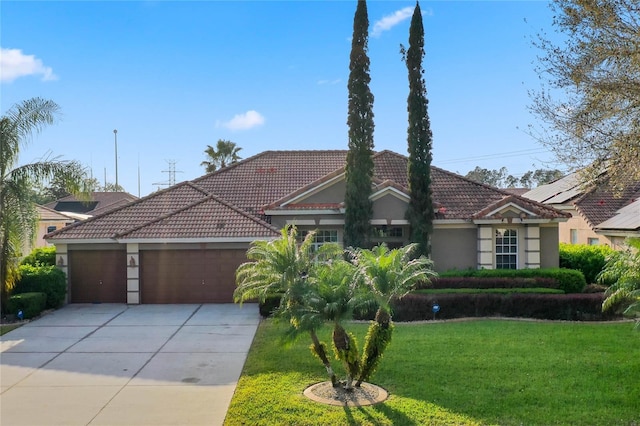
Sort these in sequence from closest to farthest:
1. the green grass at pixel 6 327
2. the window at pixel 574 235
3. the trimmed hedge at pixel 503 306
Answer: the green grass at pixel 6 327, the trimmed hedge at pixel 503 306, the window at pixel 574 235

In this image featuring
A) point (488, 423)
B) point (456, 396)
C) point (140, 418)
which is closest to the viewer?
point (488, 423)

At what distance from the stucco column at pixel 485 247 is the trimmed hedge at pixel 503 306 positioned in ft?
17.0

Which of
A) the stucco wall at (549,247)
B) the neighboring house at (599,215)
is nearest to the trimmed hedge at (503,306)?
the stucco wall at (549,247)

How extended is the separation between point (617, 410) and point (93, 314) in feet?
48.9

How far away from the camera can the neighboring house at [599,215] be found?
26.8 m

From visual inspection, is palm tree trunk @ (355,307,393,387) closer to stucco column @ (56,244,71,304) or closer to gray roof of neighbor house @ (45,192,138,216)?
stucco column @ (56,244,71,304)

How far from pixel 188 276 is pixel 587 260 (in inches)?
640

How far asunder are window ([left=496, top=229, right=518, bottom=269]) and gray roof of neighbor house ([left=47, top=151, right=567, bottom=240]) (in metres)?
1.27

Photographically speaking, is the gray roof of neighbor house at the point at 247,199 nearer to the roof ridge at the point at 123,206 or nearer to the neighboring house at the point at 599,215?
the roof ridge at the point at 123,206

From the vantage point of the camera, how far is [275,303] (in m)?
17.0

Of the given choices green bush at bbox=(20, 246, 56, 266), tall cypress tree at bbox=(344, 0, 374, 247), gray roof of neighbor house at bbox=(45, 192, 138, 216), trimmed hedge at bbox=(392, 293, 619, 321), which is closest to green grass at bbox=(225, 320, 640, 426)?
trimmed hedge at bbox=(392, 293, 619, 321)

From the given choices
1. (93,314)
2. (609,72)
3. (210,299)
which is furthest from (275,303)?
(609,72)

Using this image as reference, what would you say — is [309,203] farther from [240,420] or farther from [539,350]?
[240,420]

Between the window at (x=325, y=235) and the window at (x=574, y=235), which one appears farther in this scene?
the window at (x=574, y=235)
